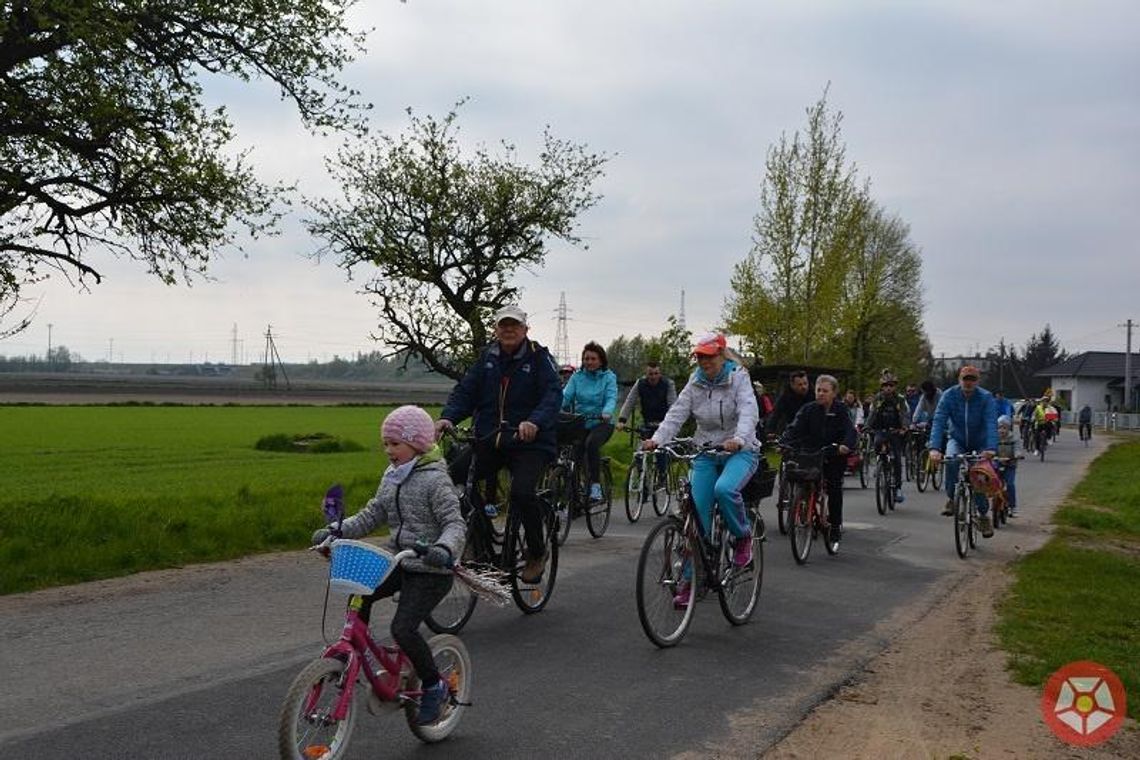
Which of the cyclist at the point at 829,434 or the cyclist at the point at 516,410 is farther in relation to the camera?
the cyclist at the point at 829,434

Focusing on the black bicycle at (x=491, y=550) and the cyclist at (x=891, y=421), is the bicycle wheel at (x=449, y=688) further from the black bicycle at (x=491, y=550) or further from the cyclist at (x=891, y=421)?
the cyclist at (x=891, y=421)

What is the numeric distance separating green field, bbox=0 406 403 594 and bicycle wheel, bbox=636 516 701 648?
508cm

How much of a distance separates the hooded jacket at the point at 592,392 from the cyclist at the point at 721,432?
514cm

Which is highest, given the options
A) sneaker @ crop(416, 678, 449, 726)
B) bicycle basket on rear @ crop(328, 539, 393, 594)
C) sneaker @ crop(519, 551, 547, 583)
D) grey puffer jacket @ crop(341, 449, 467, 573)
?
grey puffer jacket @ crop(341, 449, 467, 573)

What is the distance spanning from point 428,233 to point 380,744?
593 inches

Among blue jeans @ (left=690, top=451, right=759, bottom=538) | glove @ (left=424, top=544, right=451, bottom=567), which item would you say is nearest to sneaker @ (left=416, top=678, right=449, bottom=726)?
glove @ (left=424, top=544, right=451, bottom=567)

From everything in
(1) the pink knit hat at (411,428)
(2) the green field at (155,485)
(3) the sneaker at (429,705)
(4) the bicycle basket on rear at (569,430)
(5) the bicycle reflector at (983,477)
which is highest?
(1) the pink knit hat at (411,428)

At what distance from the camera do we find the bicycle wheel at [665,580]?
6.73m

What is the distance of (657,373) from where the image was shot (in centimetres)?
1399

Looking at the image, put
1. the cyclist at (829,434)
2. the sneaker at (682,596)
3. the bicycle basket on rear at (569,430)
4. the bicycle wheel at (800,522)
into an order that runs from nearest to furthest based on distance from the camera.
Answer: the sneaker at (682,596) < the bicycle basket on rear at (569,430) < the bicycle wheel at (800,522) < the cyclist at (829,434)

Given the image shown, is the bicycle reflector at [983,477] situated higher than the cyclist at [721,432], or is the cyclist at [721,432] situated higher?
the cyclist at [721,432]

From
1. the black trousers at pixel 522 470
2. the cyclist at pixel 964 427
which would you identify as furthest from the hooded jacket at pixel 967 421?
the black trousers at pixel 522 470

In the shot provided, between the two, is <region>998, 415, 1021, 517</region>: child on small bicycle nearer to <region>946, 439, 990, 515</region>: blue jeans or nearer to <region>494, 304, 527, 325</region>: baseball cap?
<region>946, 439, 990, 515</region>: blue jeans

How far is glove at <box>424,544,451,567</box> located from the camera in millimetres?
4523
